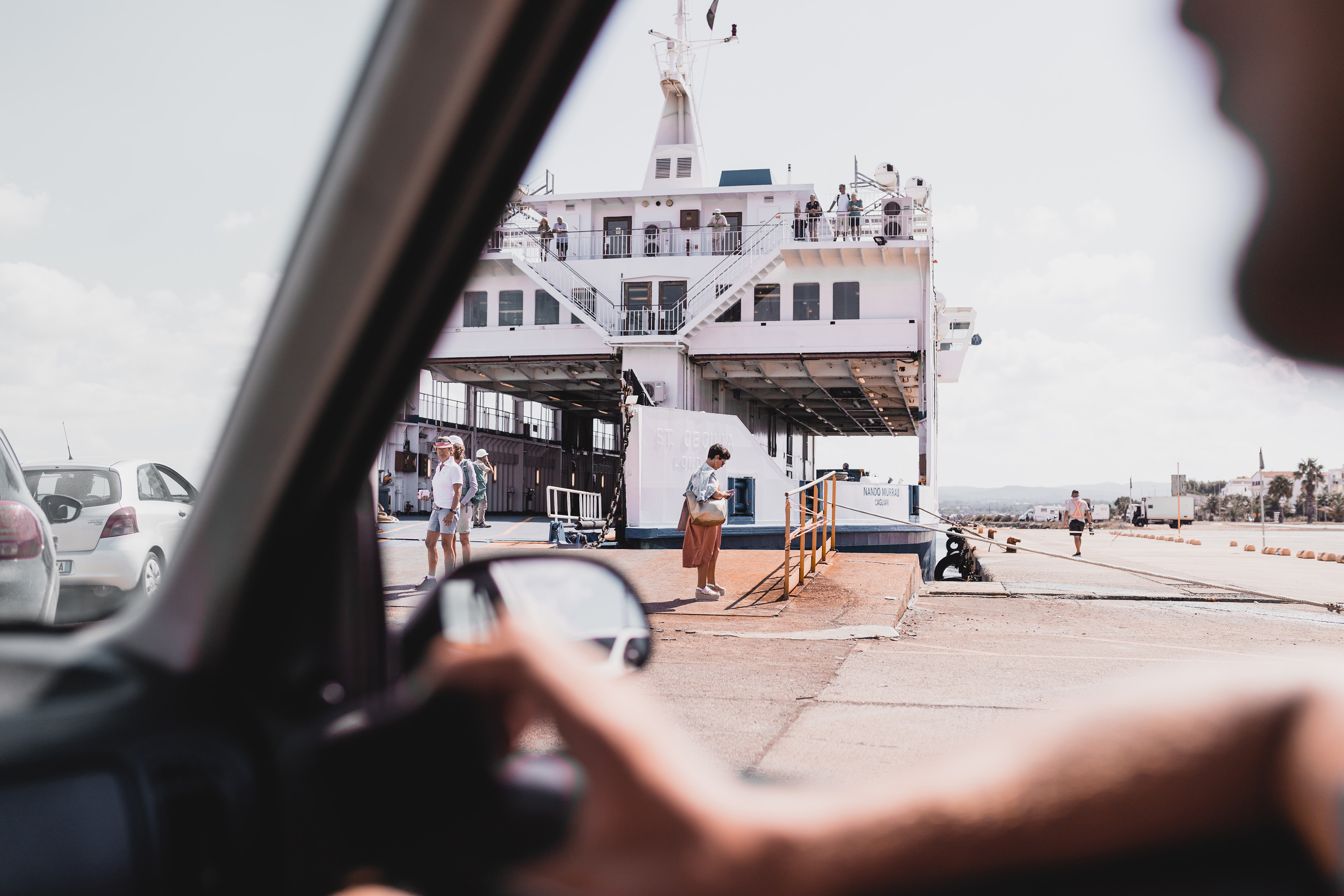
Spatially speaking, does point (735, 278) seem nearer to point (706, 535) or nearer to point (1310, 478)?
point (706, 535)

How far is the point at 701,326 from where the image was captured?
19.8 meters

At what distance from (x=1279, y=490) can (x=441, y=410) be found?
1.19 meters

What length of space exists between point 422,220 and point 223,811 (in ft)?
2.02

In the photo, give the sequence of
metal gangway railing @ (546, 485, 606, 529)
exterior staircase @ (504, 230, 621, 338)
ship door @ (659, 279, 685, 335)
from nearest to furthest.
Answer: metal gangway railing @ (546, 485, 606, 529) < exterior staircase @ (504, 230, 621, 338) < ship door @ (659, 279, 685, 335)

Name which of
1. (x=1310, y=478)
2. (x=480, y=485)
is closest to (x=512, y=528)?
(x=480, y=485)

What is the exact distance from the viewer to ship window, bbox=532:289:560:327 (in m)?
20.5

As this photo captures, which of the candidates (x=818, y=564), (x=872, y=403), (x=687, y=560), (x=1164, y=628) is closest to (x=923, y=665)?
(x=1164, y=628)

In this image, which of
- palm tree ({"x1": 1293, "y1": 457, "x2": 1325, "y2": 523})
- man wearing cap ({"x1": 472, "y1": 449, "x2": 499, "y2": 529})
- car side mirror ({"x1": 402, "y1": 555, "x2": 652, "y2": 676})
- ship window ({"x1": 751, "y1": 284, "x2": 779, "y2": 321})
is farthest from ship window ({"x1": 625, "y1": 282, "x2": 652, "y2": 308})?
palm tree ({"x1": 1293, "y1": 457, "x2": 1325, "y2": 523})

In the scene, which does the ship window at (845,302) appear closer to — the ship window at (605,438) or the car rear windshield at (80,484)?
the ship window at (605,438)

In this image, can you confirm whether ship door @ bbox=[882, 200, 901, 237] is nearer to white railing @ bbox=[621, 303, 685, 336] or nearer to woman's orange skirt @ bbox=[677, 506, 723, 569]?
white railing @ bbox=[621, 303, 685, 336]

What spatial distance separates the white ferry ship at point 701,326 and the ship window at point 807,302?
4cm

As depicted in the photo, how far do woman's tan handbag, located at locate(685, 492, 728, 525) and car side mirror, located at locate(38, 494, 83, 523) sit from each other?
5.94m

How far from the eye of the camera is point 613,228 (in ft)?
74.3

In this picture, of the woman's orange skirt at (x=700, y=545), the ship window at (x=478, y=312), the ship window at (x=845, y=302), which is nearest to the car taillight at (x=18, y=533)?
the woman's orange skirt at (x=700, y=545)
